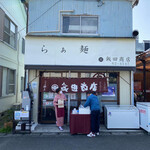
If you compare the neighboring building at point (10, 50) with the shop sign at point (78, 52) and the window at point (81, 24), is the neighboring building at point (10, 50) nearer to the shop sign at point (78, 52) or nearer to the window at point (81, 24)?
the shop sign at point (78, 52)

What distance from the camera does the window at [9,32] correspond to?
10.4 meters

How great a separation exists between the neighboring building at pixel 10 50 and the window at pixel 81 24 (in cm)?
463

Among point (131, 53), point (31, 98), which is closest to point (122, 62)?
point (131, 53)

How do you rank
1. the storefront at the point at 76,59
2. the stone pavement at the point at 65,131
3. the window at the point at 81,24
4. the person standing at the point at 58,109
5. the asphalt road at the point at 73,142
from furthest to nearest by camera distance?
the window at the point at 81,24
the storefront at the point at 76,59
the person standing at the point at 58,109
the stone pavement at the point at 65,131
the asphalt road at the point at 73,142

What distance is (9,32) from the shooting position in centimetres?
1097

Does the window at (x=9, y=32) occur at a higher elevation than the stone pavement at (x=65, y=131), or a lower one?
higher

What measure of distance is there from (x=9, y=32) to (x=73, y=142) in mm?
9252

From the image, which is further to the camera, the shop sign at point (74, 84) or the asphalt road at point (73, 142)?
the shop sign at point (74, 84)

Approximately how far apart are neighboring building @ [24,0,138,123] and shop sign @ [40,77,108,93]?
0.16 ft

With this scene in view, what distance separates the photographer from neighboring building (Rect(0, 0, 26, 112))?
31.8 ft

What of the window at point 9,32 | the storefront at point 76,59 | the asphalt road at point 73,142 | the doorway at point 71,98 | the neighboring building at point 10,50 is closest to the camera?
the asphalt road at point 73,142

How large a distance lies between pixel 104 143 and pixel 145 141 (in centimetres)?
159

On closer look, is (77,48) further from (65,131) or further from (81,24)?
(65,131)

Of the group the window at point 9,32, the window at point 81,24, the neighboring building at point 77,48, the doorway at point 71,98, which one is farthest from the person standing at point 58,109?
the window at point 9,32
